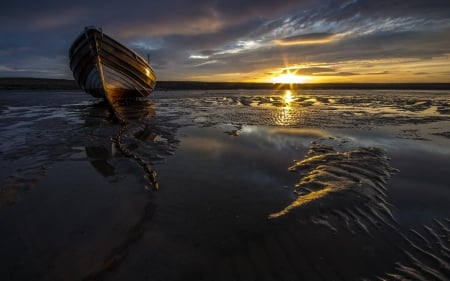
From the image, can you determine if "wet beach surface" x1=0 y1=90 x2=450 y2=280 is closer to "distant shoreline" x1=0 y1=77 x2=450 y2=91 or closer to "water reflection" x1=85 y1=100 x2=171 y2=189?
"water reflection" x1=85 y1=100 x2=171 y2=189

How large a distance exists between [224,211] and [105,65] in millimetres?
12010

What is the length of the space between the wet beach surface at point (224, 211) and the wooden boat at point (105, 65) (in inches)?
277

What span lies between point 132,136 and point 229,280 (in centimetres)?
603

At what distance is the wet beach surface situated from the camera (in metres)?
2.29

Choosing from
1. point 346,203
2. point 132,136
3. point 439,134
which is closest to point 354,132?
point 439,134

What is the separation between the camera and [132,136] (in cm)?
744

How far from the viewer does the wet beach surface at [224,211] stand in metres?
2.29

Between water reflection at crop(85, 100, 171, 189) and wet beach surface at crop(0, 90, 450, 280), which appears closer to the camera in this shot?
wet beach surface at crop(0, 90, 450, 280)

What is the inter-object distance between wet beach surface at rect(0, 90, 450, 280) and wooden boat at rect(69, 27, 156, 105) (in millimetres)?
7027

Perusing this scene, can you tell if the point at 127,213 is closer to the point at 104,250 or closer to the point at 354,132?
the point at 104,250

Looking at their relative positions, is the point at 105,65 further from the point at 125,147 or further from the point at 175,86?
the point at 175,86

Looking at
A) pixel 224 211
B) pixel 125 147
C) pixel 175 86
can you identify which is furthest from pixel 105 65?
pixel 175 86

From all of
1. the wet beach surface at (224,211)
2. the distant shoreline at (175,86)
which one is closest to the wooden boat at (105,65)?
the wet beach surface at (224,211)

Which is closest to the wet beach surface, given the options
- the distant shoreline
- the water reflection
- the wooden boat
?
the water reflection
